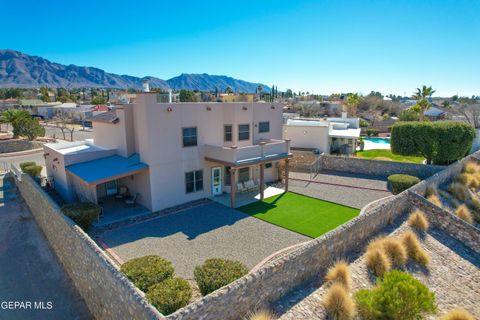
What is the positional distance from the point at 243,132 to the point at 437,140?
16.7 meters

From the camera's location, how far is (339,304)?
877 centimetres

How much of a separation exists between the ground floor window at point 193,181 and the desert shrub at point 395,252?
444 inches

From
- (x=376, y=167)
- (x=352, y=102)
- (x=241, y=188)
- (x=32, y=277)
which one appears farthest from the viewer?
(x=352, y=102)

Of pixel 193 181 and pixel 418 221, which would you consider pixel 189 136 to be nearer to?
pixel 193 181

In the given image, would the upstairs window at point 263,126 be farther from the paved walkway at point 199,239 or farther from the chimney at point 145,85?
the chimney at point 145,85

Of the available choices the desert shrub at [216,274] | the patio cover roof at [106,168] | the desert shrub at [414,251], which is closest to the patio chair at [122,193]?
the patio cover roof at [106,168]

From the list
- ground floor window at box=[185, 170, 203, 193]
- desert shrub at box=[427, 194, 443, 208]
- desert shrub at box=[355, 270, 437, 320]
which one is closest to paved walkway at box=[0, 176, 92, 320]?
ground floor window at box=[185, 170, 203, 193]

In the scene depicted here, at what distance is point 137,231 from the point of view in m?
14.9

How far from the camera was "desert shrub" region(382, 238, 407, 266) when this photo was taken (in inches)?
478

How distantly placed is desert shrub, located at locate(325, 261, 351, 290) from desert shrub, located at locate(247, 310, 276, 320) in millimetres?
2772

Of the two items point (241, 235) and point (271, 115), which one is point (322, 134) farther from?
point (241, 235)

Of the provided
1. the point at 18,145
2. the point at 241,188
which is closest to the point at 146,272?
the point at 241,188

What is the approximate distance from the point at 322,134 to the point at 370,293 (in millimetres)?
24077

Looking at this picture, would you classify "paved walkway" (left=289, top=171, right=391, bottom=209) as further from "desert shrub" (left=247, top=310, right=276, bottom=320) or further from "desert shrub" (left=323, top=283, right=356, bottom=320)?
"desert shrub" (left=247, top=310, right=276, bottom=320)
